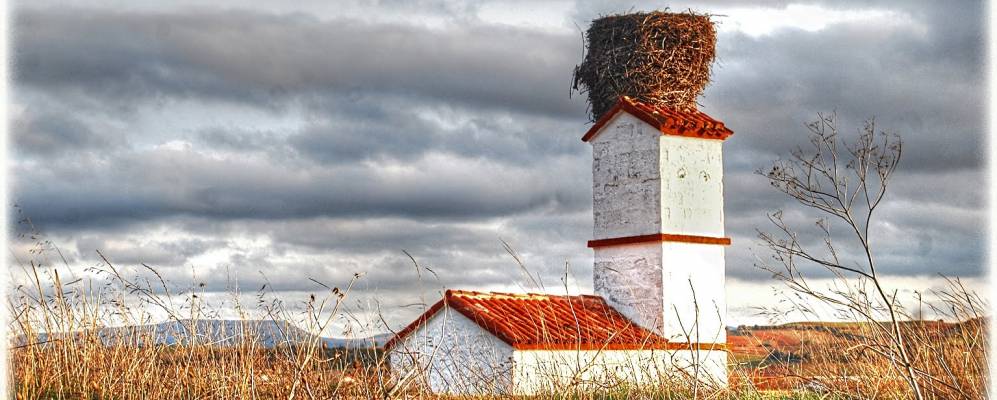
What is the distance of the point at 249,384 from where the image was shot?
20.3 feet

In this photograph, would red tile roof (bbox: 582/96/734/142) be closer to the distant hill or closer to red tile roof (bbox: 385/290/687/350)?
red tile roof (bbox: 385/290/687/350)

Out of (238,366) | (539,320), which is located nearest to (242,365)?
(238,366)

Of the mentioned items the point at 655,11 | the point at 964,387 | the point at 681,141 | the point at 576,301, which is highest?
the point at 655,11

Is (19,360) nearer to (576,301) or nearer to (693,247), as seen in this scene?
(576,301)

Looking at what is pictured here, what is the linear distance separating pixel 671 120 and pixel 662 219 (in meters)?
1.30

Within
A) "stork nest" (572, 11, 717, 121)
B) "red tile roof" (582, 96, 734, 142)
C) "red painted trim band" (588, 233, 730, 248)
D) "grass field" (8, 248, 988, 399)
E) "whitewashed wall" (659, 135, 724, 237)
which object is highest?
"stork nest" (572, 11, 717, 121)

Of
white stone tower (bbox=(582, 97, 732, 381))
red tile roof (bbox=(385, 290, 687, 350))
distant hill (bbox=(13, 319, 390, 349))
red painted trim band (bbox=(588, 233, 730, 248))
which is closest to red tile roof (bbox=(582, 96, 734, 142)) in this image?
white stone tower (bbox=(582, 97, 732, 381))

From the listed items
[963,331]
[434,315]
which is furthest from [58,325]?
[963,331]

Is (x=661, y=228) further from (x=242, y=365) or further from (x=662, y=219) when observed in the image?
(x=242, y=365)

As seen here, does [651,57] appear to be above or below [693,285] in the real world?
above

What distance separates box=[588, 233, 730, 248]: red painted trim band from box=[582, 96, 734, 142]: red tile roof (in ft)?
4.42

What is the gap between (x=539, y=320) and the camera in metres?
12.0

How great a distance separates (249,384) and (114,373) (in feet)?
4.41

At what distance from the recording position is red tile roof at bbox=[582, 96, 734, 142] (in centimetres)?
1241
